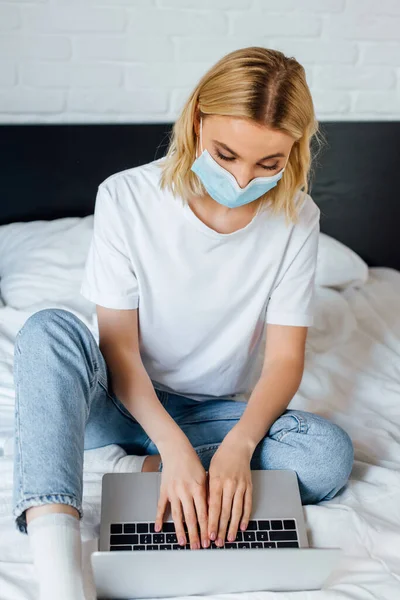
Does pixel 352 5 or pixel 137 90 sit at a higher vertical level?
pixel 352 5

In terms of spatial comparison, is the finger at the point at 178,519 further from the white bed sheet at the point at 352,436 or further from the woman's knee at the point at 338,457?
the woman's knee at the point at 338,457

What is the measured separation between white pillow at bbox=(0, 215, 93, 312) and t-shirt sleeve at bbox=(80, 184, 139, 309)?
1.73 ft

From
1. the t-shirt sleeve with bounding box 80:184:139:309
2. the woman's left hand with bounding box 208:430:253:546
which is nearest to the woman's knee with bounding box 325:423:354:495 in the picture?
the woman's left hand with bounding box 208:430:253:546

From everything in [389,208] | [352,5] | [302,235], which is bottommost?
[389,208]

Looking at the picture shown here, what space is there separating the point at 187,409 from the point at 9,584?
0.43 metres

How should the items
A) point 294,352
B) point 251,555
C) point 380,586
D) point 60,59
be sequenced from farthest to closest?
point 60,59
point 294,352
point 380,586
point 251,555

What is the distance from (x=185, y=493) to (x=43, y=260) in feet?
3.01

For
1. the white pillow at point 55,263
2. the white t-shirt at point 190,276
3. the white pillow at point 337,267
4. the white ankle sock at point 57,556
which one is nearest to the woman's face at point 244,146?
the white t-shirt at point 190,276

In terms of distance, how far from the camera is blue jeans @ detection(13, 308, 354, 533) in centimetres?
91

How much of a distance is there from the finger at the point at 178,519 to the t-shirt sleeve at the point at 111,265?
314mm

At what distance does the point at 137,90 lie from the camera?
1.88m

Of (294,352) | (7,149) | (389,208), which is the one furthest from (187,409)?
(389,208)

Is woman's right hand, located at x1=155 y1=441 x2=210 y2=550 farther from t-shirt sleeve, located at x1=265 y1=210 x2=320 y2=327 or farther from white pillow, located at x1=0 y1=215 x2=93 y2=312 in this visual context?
white pillow, located at x1=0 y1=215 x2=93 y2=312

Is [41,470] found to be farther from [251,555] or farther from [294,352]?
[294,352]
